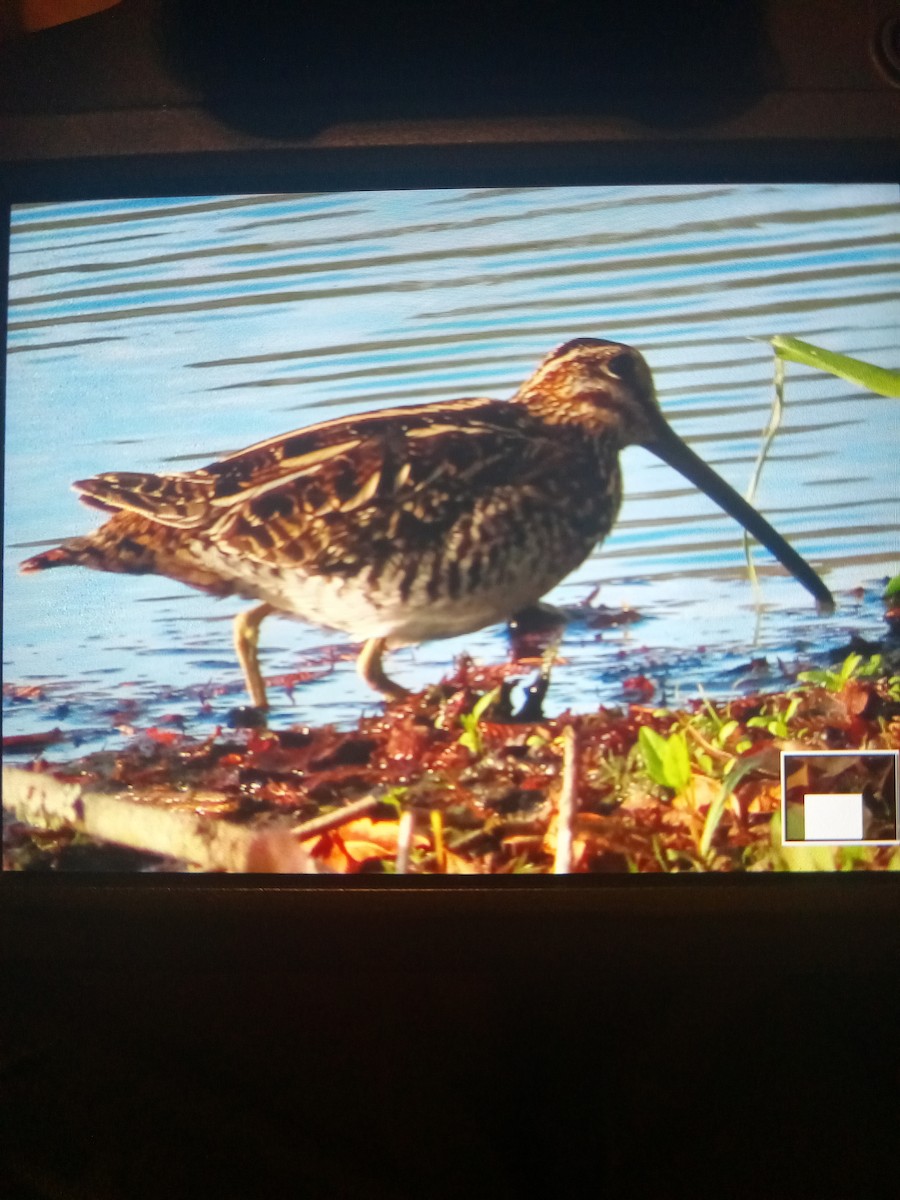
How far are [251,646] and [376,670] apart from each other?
95 millimetres

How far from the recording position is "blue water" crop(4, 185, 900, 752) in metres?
0.78

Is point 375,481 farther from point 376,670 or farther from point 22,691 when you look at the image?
point 22,691

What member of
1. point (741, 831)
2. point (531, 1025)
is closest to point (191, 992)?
point (531, 1025)

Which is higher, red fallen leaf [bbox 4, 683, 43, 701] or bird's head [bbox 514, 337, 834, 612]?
bird's head [bbox 514, 337, 834, 612]

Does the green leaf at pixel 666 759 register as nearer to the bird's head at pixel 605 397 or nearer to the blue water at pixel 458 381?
the blue water at pixel 458 381

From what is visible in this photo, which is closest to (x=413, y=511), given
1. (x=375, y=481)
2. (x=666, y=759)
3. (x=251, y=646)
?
(x=375, y=481)

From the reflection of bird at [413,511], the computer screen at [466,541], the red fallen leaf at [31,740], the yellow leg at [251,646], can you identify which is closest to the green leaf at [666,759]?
the computer screen at [466,541]

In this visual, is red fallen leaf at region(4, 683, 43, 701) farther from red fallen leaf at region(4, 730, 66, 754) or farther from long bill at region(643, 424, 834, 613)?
long bill at region(643, 424, 834, 613)

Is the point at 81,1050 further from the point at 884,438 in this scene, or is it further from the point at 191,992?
the point at 884,438

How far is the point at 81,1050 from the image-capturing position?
0.80 m

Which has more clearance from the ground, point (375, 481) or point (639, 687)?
point (375, 481)

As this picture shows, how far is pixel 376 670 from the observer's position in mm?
777

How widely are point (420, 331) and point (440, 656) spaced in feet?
0.80

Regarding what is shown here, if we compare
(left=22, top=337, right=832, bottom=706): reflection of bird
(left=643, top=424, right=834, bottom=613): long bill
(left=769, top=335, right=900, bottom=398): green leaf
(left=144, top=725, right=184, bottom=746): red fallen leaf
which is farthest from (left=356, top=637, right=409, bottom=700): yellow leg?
(left=769, top=335, right=900, bottom=398): green leaf
